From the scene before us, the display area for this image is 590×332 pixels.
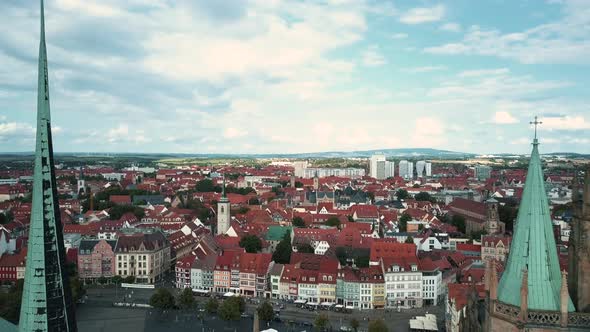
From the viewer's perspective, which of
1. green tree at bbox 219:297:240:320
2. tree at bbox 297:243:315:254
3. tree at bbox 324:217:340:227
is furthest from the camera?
tree at bbox 324:217:340:227

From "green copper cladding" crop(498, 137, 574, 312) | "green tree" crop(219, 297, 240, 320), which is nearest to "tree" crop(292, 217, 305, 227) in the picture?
"green tree" crop(219, 297, 240, 320)

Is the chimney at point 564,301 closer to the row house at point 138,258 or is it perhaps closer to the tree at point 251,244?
the row house at point 138,258

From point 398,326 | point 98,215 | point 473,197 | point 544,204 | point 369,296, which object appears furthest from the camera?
point 473,197

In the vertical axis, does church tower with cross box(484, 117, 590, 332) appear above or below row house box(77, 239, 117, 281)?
above

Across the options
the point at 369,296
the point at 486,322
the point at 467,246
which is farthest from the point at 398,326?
the point at 486,322

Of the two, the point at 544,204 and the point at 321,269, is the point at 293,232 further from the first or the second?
the point at 544,204

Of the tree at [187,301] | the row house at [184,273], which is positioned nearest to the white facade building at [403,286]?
the tree at [187,301]

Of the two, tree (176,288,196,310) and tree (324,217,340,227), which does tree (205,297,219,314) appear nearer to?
tree (176,288,196,310)
